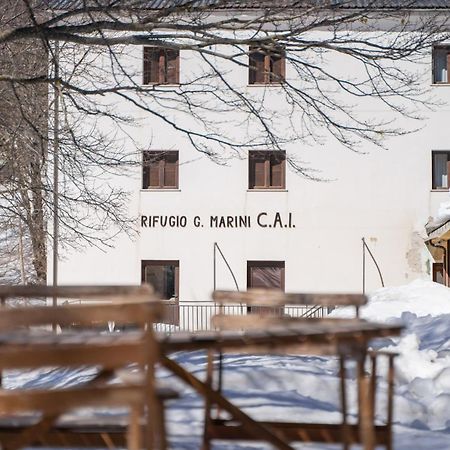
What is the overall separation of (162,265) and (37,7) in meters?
13.5

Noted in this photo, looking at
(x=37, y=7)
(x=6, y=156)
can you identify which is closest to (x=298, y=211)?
(x=6, y=156)

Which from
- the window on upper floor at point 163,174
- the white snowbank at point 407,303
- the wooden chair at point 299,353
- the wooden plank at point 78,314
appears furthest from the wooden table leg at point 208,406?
the window on upper floor at point 163,174

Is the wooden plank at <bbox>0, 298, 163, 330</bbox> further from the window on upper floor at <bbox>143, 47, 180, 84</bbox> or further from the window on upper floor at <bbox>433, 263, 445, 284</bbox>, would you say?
the window on upper floor at <bbox>433, 263, 445, 284</bbox>

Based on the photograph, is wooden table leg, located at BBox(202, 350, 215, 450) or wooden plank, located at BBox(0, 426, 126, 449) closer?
wooden plank, located at BBox(0, 426, 126, 449)

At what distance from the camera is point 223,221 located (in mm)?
28250

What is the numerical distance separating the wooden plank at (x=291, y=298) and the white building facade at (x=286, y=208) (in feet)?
73.6

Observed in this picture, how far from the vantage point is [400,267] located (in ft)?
92.4

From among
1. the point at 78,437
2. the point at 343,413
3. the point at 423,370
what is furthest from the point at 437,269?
the point at 78,437

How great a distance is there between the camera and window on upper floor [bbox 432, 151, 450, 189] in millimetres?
28078

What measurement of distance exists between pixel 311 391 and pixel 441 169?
20.5 meters

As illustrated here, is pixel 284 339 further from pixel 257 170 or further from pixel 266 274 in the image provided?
pixel 257 170

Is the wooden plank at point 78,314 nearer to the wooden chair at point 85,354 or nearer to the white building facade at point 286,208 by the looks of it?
the wooden chair at point 85,354

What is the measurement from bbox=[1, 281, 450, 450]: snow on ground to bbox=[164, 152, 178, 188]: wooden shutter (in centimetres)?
1720

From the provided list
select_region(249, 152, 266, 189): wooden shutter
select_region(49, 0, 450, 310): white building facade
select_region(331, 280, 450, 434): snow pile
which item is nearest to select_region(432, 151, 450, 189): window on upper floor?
select_region(49, 0, 450, 310): white building facade
